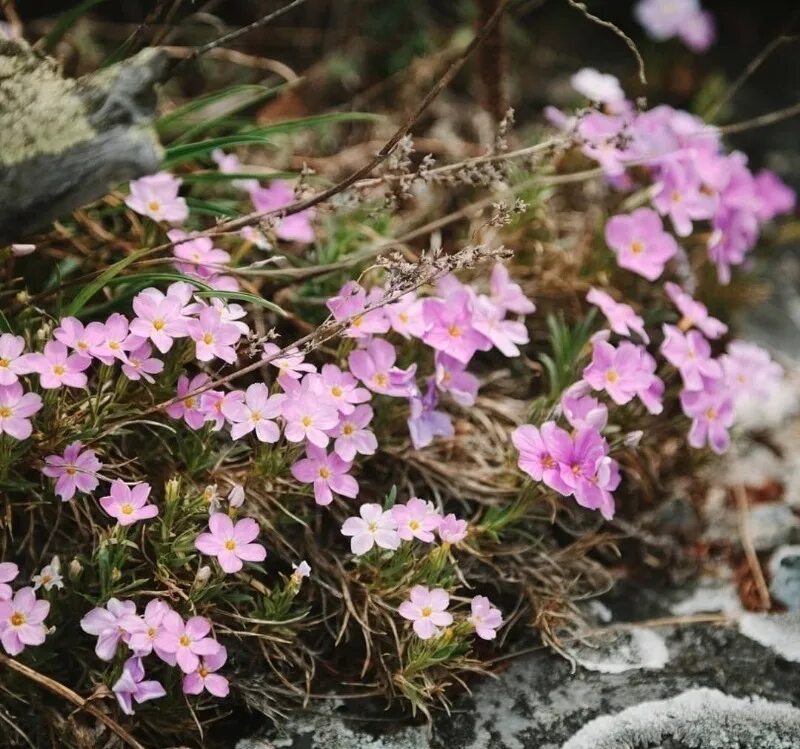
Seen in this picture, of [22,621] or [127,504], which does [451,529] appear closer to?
[127,504]

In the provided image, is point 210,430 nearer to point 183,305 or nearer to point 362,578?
point 183,305

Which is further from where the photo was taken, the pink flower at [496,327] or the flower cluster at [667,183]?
the flower cluster at [667,183]

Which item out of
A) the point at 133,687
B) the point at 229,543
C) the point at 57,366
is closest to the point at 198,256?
the point at 57,366

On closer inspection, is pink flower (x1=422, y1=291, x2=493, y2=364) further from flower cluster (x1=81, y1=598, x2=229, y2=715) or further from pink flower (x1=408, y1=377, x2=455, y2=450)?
flower cluster (x1=81, y1=598, x2=229, y2=715)

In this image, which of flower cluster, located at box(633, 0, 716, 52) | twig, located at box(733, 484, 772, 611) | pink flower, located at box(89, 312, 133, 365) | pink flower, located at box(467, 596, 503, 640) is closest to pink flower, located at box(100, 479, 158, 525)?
pink flower, located at box(89, 312, 133, 365)

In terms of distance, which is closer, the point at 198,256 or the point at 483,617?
the point at 483,617

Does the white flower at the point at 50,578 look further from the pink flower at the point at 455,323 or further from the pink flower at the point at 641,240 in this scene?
the pink flower at the point at 641,240

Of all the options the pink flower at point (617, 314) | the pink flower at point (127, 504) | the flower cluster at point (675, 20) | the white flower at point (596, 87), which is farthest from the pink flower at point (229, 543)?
the flower cluster at point (675, 20)

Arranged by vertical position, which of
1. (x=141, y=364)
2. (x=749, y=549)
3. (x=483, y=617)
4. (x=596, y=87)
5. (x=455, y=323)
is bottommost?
(x=749, y=549)
